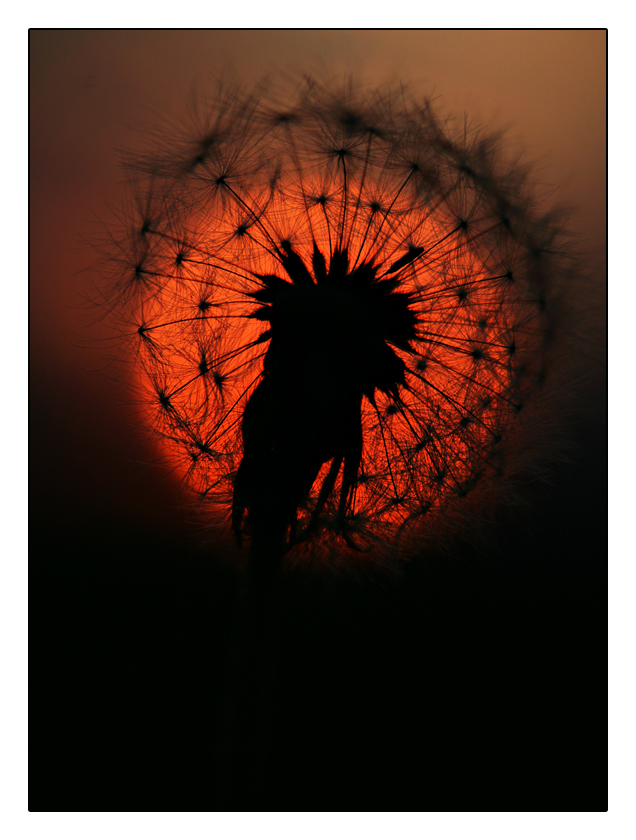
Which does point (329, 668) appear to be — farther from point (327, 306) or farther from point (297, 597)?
point (327, 306)

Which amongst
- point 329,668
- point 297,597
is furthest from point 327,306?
point 329,668

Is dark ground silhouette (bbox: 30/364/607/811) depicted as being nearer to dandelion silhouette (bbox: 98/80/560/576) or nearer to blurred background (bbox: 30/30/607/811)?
blurred background (bbox: 30/30/607/811)

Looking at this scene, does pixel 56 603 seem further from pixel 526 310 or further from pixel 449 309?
pixel 526 310

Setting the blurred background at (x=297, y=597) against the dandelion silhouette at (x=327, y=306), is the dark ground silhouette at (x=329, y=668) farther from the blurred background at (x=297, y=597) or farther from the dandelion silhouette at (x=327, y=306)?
the dandelion silhouette at (x=327, y=306)

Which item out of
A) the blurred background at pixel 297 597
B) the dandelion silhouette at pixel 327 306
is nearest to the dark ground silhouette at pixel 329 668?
the blurred background at pixel 297 597

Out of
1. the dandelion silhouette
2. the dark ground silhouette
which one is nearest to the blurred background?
the dark ground silhouette
